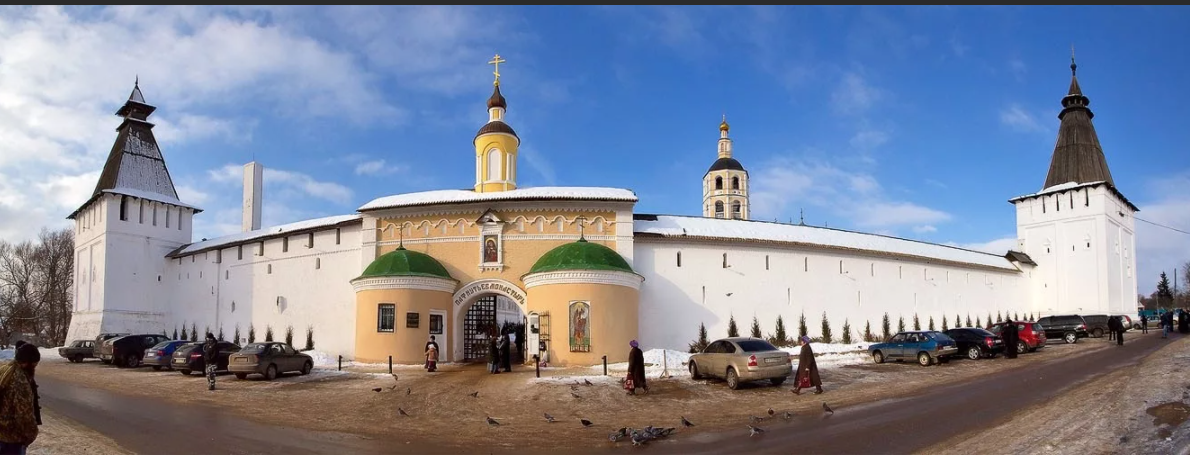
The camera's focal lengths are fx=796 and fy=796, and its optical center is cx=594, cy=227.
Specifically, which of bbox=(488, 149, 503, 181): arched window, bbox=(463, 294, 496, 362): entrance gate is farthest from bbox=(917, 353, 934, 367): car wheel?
bbox=(488, 149, 503, 181): arched window

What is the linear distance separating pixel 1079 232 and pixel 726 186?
80.5 ft

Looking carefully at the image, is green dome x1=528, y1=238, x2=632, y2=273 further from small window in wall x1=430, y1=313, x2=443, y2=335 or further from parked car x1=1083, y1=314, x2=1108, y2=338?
parked car x1=1083, y1=314, x2=1108, y2=338

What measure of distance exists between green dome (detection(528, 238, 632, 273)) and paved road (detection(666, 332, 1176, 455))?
34.7 feet

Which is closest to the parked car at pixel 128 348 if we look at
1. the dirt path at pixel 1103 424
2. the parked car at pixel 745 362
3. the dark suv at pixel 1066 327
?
the parked car at pixel 745 362

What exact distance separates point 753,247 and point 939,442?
20.9 m

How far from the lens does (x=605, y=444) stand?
1173 cm

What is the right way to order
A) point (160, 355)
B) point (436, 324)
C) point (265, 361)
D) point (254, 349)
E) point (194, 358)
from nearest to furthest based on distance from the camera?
1. point (265, 361)
2. point (254, 349)
3. point (194, 358)
4. point (160, 355)
5. point (436, 324)

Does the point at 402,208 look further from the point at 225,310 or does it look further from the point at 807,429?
the point at 807,429

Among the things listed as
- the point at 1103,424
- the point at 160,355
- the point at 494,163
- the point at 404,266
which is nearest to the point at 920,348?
the point at 1103,424

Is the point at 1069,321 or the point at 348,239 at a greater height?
the point at 348,239

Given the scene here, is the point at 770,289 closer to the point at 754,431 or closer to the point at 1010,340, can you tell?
the point at 1010,340

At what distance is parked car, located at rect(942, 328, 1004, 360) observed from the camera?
25.2 meters

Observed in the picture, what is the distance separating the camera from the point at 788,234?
109 feet

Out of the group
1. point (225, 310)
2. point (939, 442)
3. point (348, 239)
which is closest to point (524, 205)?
point (348, 239)
